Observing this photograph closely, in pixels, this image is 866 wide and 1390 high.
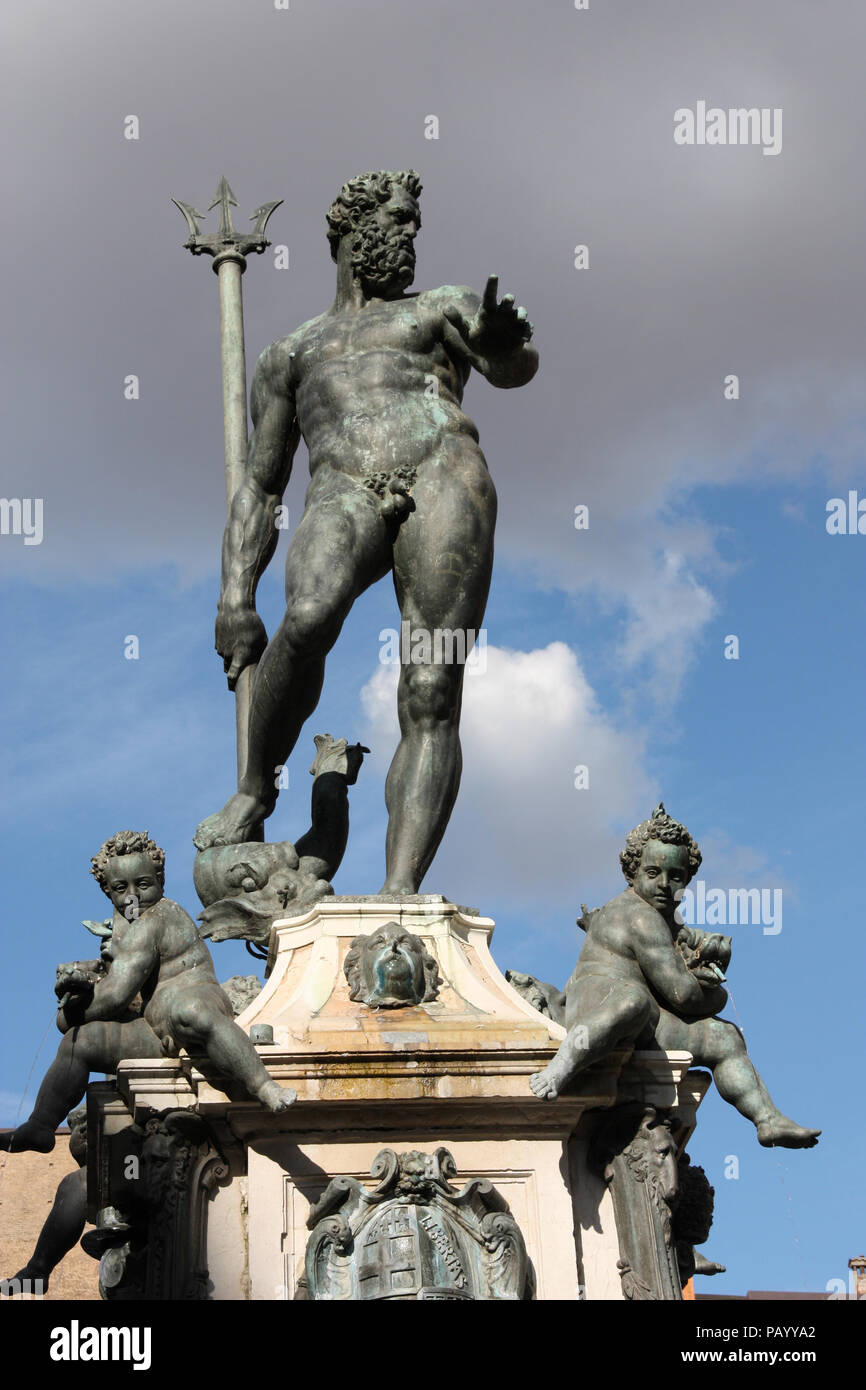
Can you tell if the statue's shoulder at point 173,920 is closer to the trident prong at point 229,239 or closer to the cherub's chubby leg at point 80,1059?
the cherub's chubby leg at point 80,1059

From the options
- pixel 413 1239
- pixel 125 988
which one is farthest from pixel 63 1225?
pixel 413 1239

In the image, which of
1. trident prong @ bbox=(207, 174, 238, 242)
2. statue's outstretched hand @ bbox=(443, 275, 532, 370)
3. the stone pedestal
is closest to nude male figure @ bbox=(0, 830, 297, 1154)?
the stone pedestal

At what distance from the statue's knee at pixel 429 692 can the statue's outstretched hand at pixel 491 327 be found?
1623mm

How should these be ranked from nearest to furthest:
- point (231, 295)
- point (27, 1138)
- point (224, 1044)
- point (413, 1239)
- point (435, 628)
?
point (413, 1239) → point (224, 1044) → point (27, 1138) → point (435, 628) → point (231, 295)

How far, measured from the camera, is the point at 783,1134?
1027 cm

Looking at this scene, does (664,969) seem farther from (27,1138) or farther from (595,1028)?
(27,1138)

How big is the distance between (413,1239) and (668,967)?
6.15 ft

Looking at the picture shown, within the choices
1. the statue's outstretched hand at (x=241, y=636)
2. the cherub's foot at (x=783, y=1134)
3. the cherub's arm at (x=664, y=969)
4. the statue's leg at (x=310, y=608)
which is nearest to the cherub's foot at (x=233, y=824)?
the statue's leg at (x=310, y=608)
